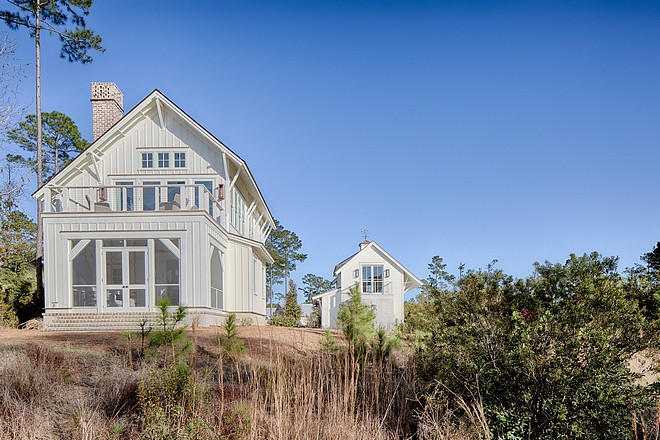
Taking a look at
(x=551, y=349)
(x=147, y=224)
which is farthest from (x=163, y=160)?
(x=551, y=349)

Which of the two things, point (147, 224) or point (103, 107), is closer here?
point (147, 224)

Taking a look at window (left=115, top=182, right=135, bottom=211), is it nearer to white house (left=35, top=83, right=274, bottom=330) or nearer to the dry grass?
white house (left=35, top=83, right=274, bottom=330)

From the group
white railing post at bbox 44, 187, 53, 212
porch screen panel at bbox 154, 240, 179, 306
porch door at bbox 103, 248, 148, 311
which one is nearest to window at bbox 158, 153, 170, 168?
porch screen panel at bbox 154, 240, 179, 306

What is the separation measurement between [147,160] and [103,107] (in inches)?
133

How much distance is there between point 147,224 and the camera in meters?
15.6

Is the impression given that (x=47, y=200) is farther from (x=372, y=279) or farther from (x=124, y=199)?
(x=372, y=279)

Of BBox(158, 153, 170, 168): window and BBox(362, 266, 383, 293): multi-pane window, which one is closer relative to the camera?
BBox(158, 153, 170, 168): window

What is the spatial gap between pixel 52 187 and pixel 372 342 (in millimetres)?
12791

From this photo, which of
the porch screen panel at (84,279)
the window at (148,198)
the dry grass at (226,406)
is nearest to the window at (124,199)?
the window at (148,198)

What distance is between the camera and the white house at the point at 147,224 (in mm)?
15469

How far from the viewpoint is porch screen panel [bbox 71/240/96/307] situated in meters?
16.1

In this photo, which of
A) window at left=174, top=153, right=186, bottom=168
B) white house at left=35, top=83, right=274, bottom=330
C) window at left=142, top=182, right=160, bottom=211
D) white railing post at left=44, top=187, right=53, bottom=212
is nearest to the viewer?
white house at left=35, top=83, right=274, bottom=330

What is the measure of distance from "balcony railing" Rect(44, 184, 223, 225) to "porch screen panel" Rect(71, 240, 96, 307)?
141 centimetres

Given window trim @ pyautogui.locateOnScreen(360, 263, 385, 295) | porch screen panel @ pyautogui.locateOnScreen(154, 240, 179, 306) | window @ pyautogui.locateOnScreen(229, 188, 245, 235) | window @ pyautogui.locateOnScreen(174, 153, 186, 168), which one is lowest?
window trim @ pyautogui.locateOnScreen(360, 263, 385, 295)
